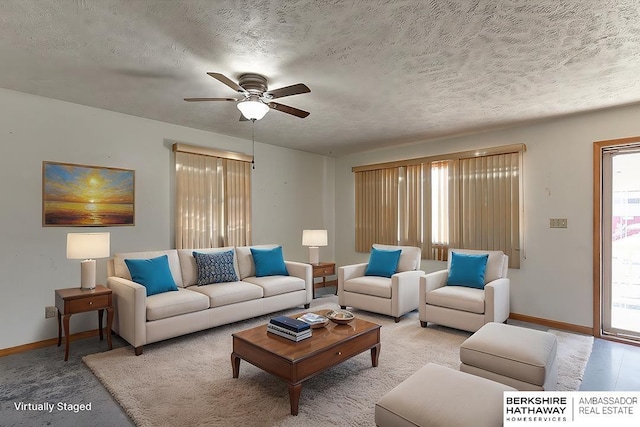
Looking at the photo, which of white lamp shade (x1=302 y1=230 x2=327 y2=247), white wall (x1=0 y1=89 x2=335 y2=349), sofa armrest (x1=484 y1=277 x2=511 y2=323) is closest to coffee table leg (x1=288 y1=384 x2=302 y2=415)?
sofa armrest (x1=484 y1=277 x2=511 y2=323)

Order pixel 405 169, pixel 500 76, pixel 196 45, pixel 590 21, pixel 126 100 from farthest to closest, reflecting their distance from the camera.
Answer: pixel 405 169 < pixel 126 100 < pixel 500 76 < pixel 196 45 < pixel 590 21

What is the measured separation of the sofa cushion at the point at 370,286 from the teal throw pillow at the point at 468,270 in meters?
0.80

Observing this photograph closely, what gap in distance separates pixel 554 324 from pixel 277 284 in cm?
345

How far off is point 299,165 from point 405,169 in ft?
6.25

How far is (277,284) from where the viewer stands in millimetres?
4379

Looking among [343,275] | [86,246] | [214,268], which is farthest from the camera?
[343,275]

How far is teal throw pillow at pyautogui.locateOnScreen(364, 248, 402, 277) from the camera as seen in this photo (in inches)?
186

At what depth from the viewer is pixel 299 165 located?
243 inches

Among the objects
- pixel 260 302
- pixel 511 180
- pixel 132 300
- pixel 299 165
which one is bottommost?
pixel 260 302

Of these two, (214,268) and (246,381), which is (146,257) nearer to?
(214,268)

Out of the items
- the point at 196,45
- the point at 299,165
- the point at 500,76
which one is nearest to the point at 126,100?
the point at 196,45

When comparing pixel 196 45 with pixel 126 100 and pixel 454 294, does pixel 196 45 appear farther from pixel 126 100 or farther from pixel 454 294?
pixel 454 294

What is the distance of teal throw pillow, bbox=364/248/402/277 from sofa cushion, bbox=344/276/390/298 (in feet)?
0.30

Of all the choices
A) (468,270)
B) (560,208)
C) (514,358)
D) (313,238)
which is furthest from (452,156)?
(514,358)
